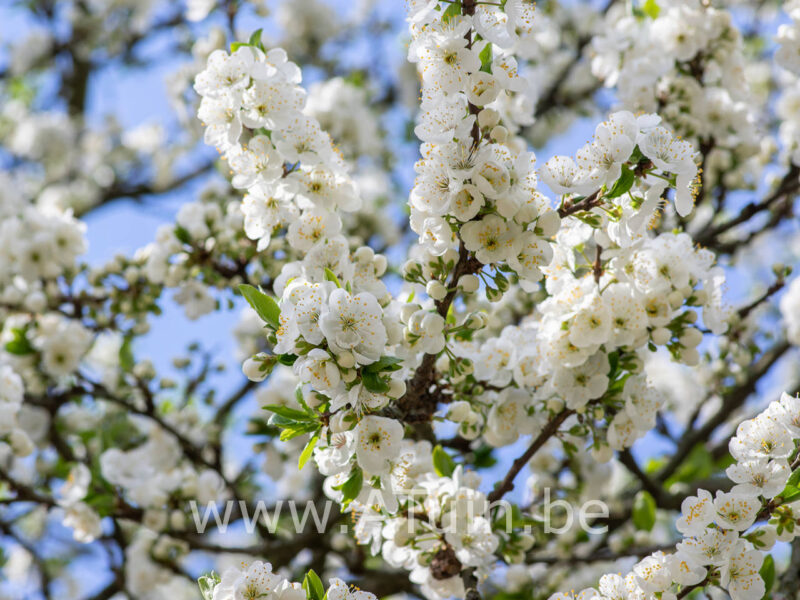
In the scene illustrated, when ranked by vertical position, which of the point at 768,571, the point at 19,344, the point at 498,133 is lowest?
the point at 768,571

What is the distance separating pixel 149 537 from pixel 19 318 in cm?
124

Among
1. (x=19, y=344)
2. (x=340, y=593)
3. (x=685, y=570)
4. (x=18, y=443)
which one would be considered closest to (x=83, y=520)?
(x=18, y=443)

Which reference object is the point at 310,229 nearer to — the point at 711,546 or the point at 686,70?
the point at 711,546

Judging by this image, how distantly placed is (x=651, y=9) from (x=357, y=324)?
261 cm

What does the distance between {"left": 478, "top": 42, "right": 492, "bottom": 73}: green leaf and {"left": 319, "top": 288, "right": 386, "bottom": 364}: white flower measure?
2.20ft

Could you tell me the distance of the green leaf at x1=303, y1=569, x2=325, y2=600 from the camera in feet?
6.87

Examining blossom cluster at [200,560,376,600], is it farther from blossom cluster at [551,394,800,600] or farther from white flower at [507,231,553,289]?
white flower at [507,231,553,289]

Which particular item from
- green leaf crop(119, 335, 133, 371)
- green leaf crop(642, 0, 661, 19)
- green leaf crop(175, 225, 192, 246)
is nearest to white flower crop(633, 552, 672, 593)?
green leaf crop(175, 225, 192, 246)

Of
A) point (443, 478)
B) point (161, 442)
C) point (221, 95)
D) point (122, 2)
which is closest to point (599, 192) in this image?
point (443, 478)

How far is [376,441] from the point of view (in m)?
2.01

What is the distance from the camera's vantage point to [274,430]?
10.8 feet

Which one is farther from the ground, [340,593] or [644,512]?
[644,512]

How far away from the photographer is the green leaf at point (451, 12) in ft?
6.47

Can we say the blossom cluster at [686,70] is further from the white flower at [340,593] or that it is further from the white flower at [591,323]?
the white flower at [340,593]
